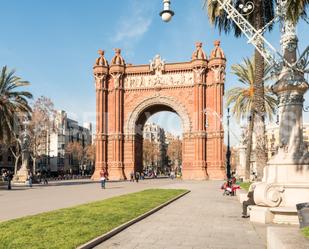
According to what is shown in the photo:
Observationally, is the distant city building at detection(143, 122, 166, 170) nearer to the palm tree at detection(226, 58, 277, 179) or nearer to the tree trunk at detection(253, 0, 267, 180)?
the palm tree at detection(226, 58, 277, 179)

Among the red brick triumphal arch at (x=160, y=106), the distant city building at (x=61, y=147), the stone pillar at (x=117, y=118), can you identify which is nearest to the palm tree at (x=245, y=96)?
the red brick triumphal arch at (x=160, y=106)

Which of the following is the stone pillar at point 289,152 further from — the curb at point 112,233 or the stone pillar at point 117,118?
the stone pillar at point 117,118

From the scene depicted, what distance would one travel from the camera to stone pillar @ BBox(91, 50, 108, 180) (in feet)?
173

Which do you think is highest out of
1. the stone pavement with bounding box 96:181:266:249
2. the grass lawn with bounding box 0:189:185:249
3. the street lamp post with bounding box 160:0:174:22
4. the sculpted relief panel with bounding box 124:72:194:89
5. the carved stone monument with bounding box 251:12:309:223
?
the sculpted relief panel with bounding box 124:72:194:89

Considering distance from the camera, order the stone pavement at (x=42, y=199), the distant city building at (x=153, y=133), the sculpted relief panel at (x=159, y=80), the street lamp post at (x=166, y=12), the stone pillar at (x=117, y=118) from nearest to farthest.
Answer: the street lamp post at (x=166, y=12) → the stone pavement at (x=42, y=199) → the stone pillar at (x=117, y=118) → the sculpted relief panel at (x=159, y=80) → the distant city building at (x=153, y=133)

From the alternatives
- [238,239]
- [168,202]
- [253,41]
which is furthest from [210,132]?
[238,239]

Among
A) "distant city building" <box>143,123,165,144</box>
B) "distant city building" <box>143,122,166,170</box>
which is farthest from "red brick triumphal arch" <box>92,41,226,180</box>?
"distant city building" <box>143,123,165,144</box>

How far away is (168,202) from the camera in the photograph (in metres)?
17.6

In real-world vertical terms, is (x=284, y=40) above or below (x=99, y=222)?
above

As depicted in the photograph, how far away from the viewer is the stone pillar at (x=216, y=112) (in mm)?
48344

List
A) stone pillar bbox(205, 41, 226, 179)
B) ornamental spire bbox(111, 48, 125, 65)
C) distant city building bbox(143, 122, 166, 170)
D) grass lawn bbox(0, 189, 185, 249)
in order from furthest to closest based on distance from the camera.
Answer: distant city building bbox(143, 122, 166, 170), ornamental spire bbox(111, 48, 125, 65), stone pillar bbox(205, 41, 226, 179), grass lawn bbox(0, 189, 185, 249)

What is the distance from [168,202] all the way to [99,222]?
7.27 m

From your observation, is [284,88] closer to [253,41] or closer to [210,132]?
[253,41]

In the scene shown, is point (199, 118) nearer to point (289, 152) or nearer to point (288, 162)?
point (289, 152)
